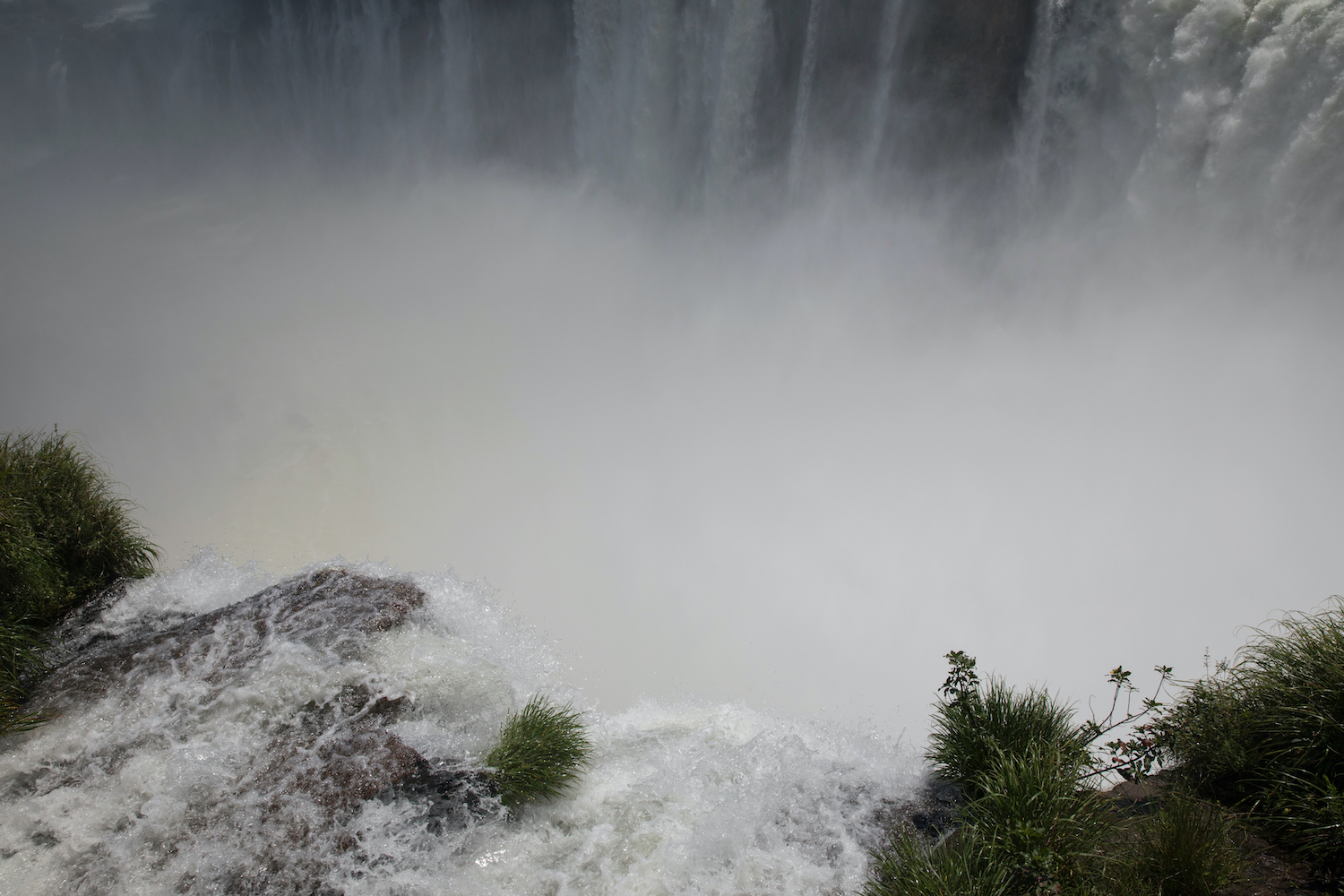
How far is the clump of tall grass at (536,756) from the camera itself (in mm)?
5023

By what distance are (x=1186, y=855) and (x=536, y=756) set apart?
3861 mm

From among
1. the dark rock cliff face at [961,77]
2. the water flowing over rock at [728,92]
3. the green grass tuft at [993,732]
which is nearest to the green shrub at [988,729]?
the green grass tuft at [993,732]

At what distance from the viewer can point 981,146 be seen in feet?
40.2

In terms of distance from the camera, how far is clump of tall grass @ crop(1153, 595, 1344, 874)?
11.6 ft

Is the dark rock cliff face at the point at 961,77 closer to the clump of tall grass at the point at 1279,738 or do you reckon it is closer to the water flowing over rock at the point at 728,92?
the water flowing over rock at the point at 728,92

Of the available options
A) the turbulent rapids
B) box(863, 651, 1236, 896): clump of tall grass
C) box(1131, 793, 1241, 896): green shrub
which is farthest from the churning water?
box(1131, 793, 1241, 896): green shrub

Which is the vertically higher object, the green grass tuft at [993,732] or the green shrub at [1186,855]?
the green grass tuft at [993,732]

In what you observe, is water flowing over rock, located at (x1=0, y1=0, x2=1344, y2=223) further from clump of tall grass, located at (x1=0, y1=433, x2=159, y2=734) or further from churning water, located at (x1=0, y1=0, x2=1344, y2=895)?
clump of tall grass, located at (x1=0, y1=433, x2=159, y2=734)

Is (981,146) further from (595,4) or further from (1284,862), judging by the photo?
(1284,862)

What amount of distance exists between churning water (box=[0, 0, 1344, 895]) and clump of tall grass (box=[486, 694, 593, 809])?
0.63 ft

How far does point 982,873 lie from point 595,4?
1789 centimetres

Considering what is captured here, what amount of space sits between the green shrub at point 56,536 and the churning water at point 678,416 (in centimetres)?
50

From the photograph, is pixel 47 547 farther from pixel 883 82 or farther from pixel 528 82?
pixel 528 82

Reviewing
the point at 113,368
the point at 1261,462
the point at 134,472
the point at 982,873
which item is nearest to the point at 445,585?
the point at 982,873
